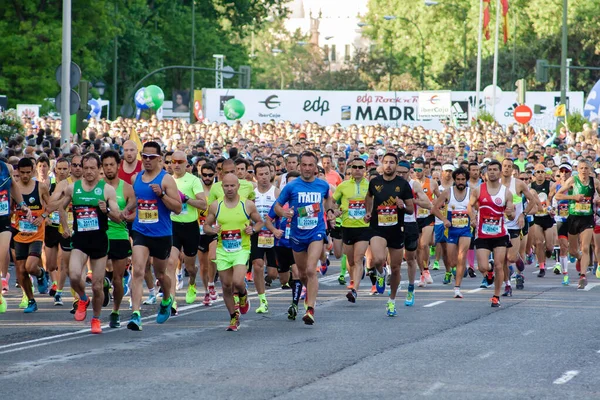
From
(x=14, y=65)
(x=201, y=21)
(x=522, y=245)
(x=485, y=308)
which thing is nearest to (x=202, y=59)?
(x=201, y=21)

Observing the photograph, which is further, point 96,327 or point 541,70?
point 541,70

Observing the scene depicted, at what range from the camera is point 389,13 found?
371 ft

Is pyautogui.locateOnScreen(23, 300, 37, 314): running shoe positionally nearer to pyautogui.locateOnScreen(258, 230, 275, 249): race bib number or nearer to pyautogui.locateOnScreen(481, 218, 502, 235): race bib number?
pyautogui.locateOnScreen(258, 230, 275, 249): race bib number

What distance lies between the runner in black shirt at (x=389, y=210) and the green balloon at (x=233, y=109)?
1421 inches

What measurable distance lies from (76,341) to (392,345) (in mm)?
2871

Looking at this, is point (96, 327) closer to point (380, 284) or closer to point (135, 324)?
point (135, 324)

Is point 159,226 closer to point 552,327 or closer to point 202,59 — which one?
point 552,327

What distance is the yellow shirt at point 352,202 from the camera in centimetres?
1653

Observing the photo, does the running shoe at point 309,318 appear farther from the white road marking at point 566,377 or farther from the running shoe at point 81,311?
the white road marking at point 566,377

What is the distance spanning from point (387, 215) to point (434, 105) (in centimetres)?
3783

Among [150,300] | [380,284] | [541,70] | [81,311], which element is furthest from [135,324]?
[541,70]

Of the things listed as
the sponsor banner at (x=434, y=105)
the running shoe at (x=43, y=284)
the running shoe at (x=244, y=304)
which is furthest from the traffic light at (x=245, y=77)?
the running shoe at (x=244, y=304)

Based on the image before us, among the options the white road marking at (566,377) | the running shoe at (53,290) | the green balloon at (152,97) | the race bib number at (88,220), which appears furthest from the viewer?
the green balloon at (152,97)

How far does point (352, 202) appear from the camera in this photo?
1659 centimetres
